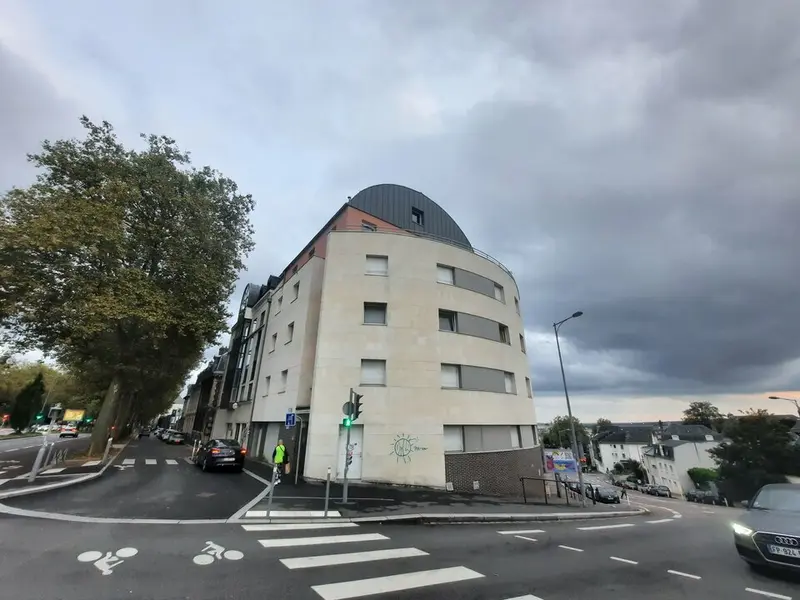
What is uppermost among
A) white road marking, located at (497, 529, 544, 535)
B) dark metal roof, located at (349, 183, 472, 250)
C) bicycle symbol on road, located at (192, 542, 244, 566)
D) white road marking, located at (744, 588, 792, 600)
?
dark metal roof, located at (349, 183, 472, 250)

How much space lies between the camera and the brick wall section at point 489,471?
15.9m

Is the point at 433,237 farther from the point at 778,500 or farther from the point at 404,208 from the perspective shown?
the point at 778,500

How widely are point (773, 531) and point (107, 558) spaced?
422 inches

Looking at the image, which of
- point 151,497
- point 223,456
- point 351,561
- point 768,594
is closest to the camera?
point 768,594

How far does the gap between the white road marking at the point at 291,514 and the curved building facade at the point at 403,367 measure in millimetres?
5467

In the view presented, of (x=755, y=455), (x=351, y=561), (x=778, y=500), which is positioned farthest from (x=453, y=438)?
(x=755, y=455)

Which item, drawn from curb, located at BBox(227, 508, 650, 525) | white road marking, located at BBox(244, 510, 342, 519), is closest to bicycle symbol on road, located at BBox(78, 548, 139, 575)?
curb, located at BBox(227, 508, 650, 525)

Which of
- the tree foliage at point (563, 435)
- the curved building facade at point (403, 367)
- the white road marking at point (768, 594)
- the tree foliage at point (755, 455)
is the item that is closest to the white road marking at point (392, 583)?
the white road marking at point (768, 594)

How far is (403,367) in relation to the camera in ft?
54.4

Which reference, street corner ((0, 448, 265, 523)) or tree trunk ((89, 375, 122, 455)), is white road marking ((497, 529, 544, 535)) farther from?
tree trunk ((89, 375, 122, 455))

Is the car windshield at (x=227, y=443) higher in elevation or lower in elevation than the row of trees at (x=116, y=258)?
lower

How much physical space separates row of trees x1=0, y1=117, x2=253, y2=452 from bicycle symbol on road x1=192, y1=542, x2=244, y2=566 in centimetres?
1471

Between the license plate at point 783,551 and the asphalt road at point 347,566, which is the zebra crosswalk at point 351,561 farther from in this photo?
the license plate at point 783,551

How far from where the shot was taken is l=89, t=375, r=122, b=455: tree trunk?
19781 mm
